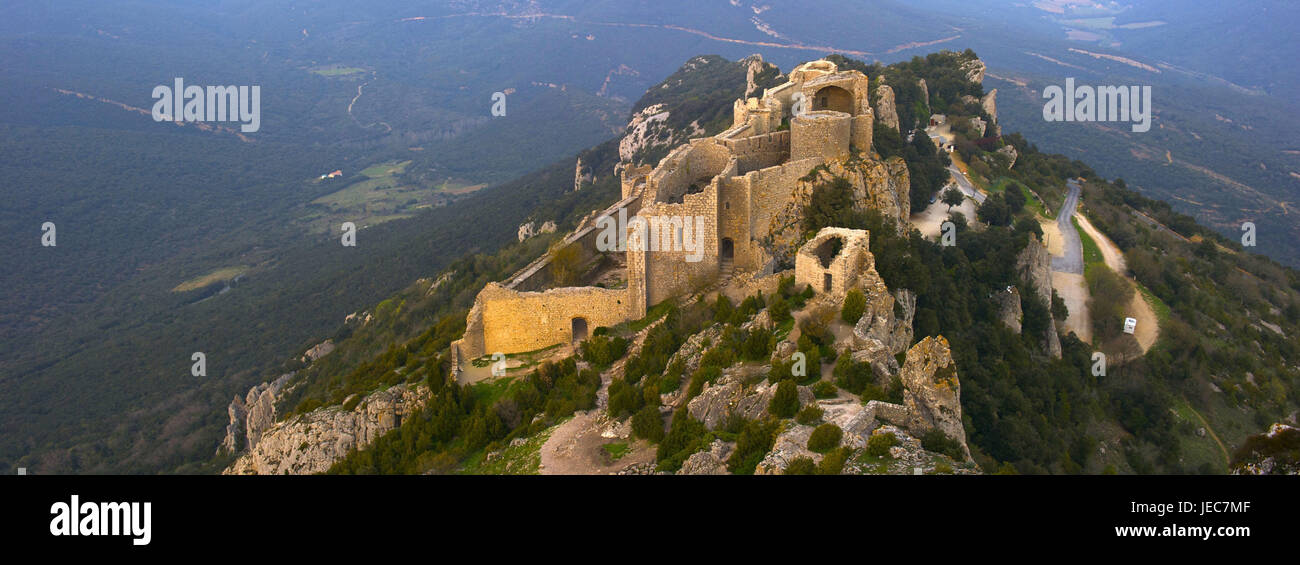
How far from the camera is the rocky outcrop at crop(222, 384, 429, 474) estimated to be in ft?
83.6

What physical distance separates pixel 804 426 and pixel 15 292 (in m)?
109

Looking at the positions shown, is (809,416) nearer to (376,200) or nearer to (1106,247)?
(1106,247)

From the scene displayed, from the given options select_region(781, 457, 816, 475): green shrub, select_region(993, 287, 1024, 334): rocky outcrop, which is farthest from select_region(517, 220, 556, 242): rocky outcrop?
select_region(781, 457, 816, 475): green shrub

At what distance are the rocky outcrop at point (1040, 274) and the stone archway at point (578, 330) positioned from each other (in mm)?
19187

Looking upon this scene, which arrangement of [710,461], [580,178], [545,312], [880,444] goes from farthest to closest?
1. [580,178]
2. [545,312]
3. [710,461]
4. [880,444]

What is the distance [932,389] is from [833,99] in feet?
61.9

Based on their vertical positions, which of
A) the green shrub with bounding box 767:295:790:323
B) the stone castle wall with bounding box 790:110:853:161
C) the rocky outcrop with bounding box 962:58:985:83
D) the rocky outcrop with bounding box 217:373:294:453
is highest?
the rocky outcrop with bounding box 962:58:985:83

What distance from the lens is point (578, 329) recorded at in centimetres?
2520

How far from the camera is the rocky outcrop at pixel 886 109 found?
3944 centimetres

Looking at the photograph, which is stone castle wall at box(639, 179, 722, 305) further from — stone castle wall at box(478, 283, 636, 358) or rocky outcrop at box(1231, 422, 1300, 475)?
rocky outcrop at box(1231, 422, 1300, 475)

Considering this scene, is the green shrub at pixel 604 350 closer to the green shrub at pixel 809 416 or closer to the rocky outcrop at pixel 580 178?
the green shrub at pixel 809 416

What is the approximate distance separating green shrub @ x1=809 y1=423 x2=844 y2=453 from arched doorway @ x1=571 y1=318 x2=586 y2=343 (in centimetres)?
1067

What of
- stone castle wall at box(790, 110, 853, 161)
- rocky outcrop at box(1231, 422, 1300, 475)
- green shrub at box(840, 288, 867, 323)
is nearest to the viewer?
rocky outcrop at box(1231, 422, 1300, 475)

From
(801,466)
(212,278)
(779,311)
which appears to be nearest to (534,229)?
(779,311)
